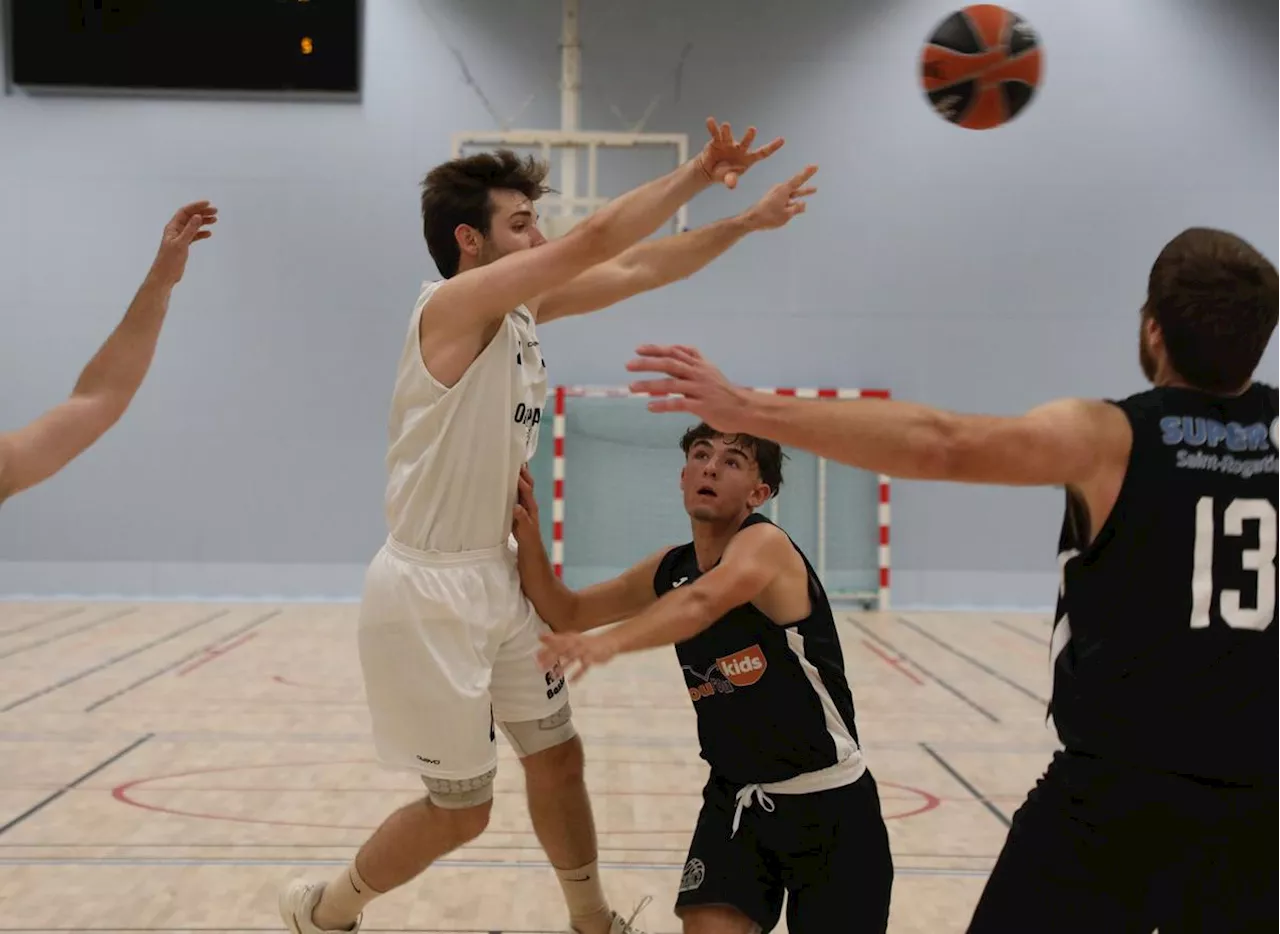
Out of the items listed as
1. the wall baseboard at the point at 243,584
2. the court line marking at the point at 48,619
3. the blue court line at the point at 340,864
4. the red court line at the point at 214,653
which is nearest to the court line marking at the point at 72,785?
the blue court line at the point at 340,864

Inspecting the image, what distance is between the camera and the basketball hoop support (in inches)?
380

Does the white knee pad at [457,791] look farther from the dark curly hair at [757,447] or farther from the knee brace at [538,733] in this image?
the dark curly hair at [757,447]

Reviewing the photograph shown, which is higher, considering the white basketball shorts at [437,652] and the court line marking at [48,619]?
the white basketball shorts at [437,652]

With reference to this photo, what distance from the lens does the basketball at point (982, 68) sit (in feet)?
22.4

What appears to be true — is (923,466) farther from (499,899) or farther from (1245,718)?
(499,899)

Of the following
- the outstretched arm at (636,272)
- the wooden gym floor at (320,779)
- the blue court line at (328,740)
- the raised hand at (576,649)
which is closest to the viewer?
the raised hand at (576,649)

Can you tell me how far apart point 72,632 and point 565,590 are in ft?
23.1

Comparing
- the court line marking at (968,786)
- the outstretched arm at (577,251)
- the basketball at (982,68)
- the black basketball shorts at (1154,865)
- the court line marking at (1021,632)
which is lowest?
the court line marking at (1021,632)

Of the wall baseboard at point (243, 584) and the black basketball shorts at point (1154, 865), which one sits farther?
the wall baseboard at point (243, 584)

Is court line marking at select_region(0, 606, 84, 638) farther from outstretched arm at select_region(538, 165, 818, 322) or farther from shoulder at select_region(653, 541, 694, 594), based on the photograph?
shoulder at select_region(653, 541, 694, 594)

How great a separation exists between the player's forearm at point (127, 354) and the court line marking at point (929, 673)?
16.5ft

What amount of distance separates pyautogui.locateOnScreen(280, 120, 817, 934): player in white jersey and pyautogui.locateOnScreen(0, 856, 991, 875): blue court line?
2.98ft

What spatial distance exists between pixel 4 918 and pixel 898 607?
827 centimetres

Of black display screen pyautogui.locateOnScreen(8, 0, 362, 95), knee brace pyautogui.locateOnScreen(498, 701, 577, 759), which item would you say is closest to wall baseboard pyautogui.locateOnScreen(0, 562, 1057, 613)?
black display screen pyautogui.locateOnScreen(8, 0, 362, 95)
